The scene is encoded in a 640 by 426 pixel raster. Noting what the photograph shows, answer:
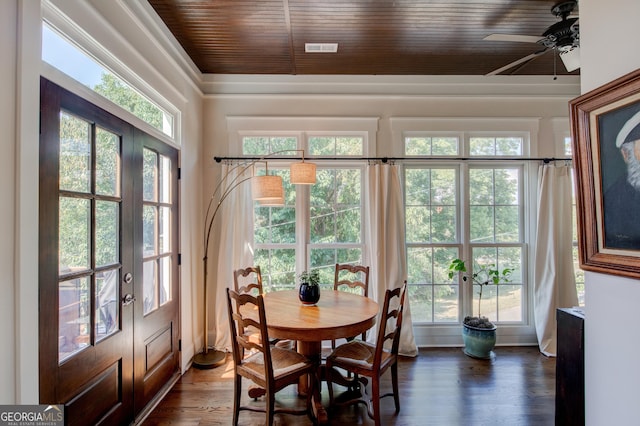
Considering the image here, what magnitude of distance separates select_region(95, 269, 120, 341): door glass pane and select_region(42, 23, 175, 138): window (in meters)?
1.12

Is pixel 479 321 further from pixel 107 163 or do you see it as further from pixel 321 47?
pixel 107 163

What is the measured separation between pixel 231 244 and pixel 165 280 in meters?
0.77

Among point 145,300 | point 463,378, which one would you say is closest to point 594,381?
point 463,378

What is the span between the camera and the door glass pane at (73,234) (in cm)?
151

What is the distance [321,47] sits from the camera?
110 inches

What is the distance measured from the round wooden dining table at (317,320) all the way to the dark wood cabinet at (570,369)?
3.56 feet

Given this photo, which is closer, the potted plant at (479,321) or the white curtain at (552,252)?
the potted plant at (479,321)

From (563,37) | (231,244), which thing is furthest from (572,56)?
(231,244)

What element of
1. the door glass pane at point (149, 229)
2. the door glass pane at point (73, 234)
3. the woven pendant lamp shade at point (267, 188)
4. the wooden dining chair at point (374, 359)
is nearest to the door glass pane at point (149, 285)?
the door glass pane at point (149, 229)

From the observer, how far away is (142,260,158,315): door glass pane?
2254 millimetres

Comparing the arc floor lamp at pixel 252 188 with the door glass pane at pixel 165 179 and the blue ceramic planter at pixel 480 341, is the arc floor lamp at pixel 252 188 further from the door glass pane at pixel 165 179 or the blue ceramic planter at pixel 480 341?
the blue ceramic planter at pixel 480 341

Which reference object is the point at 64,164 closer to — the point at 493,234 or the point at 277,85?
the point at 277,85

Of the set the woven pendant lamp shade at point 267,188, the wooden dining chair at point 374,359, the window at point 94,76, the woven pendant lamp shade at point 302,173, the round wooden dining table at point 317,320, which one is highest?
the window at point 94,76

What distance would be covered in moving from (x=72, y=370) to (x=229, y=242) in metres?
1.76
